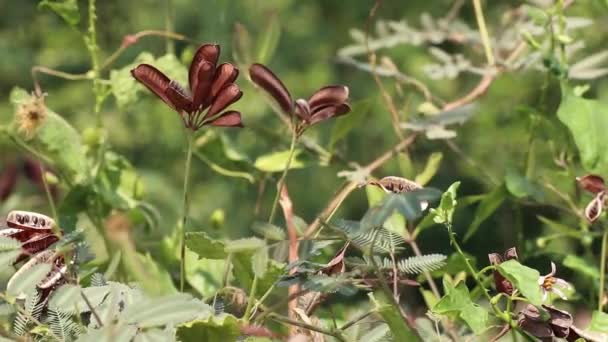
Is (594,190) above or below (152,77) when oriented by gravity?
below

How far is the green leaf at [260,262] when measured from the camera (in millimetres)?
626

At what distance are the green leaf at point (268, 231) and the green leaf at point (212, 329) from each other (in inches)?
2.1

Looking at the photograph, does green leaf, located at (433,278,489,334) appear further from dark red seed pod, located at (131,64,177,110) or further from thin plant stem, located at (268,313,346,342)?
dark red seed pod, located at (131,64,177,110)

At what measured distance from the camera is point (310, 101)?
72 cm

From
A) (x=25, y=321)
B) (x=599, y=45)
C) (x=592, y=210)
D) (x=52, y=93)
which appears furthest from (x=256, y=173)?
(x=52, y=93)

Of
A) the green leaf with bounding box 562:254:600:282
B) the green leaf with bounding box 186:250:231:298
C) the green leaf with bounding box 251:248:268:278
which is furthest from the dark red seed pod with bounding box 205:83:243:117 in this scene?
the green leaf with bounding box 562:254:600:282

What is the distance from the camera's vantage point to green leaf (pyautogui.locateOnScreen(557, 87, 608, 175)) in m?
0.94

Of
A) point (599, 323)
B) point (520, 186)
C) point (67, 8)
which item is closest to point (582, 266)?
point (520, 186)

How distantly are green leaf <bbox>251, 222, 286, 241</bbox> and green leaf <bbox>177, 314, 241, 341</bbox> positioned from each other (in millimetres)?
54

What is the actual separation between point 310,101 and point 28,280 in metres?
0.21

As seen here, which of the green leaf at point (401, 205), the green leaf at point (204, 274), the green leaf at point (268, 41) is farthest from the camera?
the green leaf at point (268, 41)

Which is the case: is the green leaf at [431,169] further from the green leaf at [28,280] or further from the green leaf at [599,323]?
the green leaf at [28,280]

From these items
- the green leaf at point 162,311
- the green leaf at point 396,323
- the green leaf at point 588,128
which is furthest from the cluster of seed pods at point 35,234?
the green leaf at point 588,128

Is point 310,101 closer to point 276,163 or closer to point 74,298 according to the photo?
point 74,298
